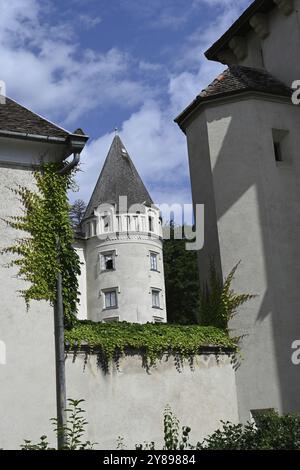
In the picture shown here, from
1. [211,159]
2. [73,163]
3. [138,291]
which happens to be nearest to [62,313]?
[73,163]

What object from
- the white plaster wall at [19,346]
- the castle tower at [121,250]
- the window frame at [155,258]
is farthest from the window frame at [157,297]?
the white plaster wall at [19,346]

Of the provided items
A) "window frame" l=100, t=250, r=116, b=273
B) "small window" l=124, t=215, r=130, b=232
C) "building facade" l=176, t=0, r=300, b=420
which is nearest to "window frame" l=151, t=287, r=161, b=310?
"window frame" l=100, t=250, r=116, b=273

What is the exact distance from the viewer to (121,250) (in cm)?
4272

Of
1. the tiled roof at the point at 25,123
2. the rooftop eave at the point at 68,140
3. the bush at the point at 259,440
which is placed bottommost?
the bush at the point at 259,440

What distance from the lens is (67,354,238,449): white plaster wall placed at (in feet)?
39.8

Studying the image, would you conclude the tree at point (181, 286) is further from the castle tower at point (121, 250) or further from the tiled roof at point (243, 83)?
the tiled roof at point (243, 83)

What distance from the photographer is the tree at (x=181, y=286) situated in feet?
155

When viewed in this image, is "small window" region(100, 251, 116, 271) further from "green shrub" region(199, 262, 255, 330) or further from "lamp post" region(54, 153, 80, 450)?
"lamp post" region(54, 153, 80, 450)

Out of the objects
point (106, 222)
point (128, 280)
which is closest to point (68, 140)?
point (128, 280)

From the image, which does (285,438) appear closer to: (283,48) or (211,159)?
(211,159)

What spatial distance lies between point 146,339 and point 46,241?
3008 mm

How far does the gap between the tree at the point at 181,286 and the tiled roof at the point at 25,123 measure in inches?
1369

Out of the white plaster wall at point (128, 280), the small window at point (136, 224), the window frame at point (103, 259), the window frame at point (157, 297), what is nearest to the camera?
the white plaster wall at point (128, 280)

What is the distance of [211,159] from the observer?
16203 millimetres
